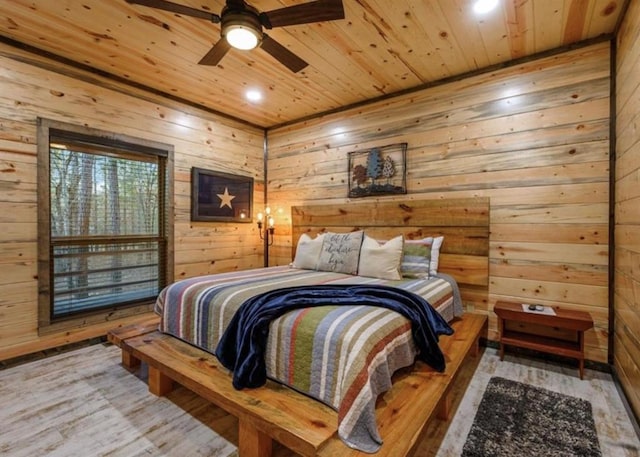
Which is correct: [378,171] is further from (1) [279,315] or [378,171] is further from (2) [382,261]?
(1) [279,315]

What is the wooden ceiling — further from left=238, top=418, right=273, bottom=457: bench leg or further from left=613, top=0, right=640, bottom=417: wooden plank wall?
left=238, top=418, right=273, bottom=457: bench leg

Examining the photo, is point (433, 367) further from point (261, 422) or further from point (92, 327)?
point (92, 327)

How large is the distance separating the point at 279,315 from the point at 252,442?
61 centimetres

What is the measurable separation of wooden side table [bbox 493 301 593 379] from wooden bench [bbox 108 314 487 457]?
630 mm

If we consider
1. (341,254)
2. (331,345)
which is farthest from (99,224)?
(331,345)

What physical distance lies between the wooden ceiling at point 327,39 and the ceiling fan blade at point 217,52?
28cm

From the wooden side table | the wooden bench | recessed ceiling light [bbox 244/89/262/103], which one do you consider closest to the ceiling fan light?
recessed ceiling light [bbox 244/89/262/103]

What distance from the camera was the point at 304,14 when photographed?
1.88m

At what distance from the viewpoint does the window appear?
287cm

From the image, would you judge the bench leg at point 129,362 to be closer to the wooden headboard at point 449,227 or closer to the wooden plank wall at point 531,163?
the wooden headboard at point 449,227

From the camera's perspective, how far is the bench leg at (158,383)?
2.18m

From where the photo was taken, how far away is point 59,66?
9.47 feet

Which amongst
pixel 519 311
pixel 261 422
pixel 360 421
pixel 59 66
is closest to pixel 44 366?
pixel 261 422

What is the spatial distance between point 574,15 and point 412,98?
57.1 inches
